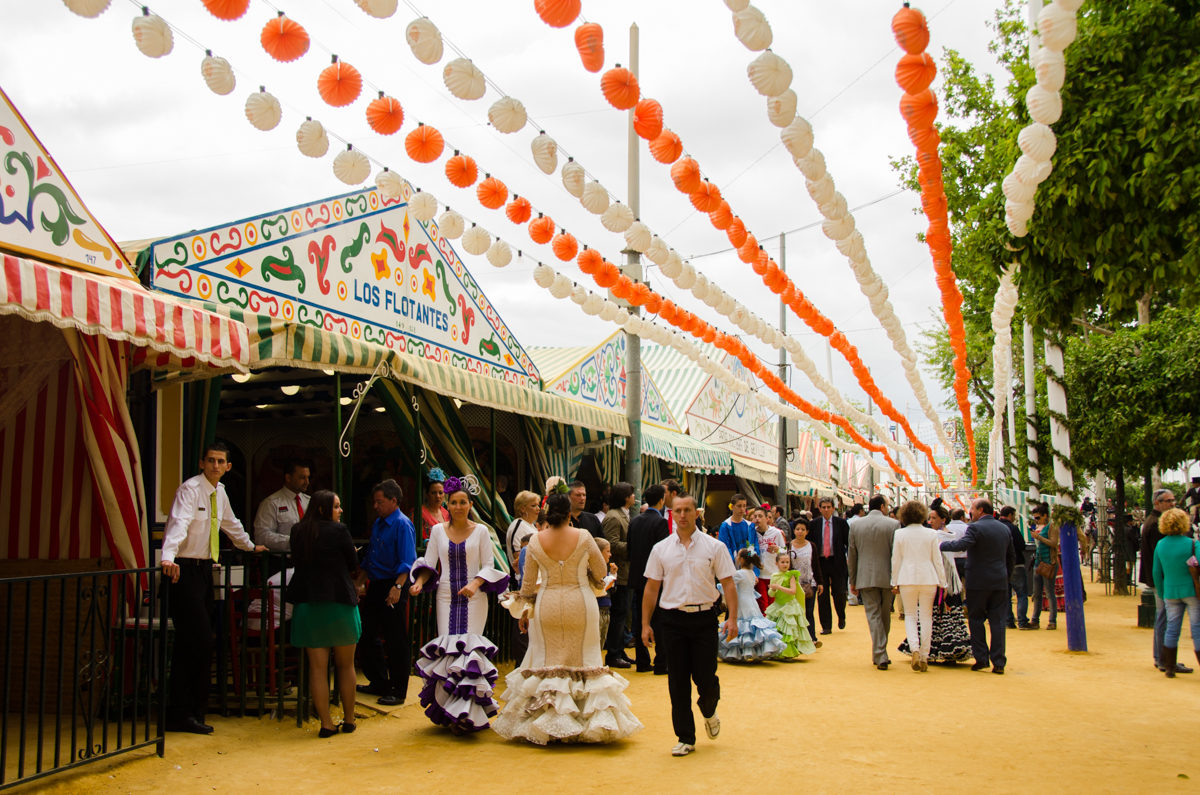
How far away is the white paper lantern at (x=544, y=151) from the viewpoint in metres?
7.83

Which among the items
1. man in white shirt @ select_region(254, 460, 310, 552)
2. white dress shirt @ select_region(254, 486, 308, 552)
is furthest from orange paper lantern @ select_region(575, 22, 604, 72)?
white dress shirt @ select_region(254, 486, 308, 552)

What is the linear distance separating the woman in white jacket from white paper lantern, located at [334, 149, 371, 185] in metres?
6.26

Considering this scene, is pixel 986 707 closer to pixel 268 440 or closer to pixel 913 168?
pixel 268 440

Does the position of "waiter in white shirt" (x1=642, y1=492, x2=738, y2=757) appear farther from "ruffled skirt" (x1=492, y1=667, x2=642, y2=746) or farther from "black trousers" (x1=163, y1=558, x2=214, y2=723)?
"black trousers" (x1=163, y1=558, x2=214, y2=723)

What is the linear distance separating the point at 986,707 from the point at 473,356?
22.7 feet

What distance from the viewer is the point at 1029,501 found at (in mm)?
14750

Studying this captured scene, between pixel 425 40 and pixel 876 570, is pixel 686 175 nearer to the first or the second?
pixel 425 40

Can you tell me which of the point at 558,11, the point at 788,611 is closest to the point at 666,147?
the point at 558,11

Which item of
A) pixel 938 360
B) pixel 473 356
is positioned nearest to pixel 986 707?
pixel 473 356

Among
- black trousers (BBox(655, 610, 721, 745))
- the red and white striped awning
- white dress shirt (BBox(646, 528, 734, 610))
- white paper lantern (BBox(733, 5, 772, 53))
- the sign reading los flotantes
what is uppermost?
white paper lantern (BBox(733, 5, 772, 53))

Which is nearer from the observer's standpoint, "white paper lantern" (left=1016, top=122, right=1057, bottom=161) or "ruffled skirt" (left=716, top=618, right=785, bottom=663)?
"white paper lantern" (left=1016, top=122, right=1057, bottom=161)

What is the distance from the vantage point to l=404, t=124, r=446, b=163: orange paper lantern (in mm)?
7594

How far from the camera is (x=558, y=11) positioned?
5.71 meters

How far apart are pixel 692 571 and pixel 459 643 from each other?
5.80ft
